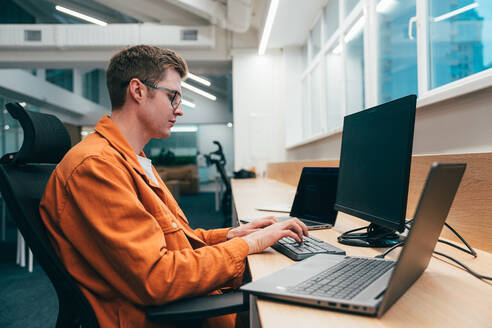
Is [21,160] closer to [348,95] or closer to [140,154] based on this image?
[140,154]

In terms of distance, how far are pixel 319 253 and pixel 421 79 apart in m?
1.43

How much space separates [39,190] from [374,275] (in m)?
0.85

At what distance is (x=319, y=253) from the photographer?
0.90 meters

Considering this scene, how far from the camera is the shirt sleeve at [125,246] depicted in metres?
0.70

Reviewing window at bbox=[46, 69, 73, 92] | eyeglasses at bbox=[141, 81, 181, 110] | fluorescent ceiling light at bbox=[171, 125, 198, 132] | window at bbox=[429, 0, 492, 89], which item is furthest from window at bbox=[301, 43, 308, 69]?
window at bbox=[46, 69, 73, 92]

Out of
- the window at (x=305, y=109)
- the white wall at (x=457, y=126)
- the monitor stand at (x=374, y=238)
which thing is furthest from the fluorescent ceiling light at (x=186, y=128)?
the monitor stand at (x=374, y=238)

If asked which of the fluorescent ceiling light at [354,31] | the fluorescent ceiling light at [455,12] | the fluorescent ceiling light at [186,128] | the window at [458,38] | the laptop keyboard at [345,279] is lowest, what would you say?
the laptop keyboard at [345,279]

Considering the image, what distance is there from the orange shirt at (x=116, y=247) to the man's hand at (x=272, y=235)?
8cm

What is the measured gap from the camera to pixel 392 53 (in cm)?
270

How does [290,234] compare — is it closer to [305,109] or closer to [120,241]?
[120,241]

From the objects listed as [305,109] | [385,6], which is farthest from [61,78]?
[385,6]

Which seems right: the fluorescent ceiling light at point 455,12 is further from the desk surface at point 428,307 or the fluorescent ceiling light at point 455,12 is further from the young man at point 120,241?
the young man at point 120,241

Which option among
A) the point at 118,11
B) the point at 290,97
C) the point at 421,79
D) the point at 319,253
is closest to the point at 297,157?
the point at 290,97

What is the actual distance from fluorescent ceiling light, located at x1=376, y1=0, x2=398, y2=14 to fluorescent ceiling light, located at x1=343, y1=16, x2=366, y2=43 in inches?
14.1
